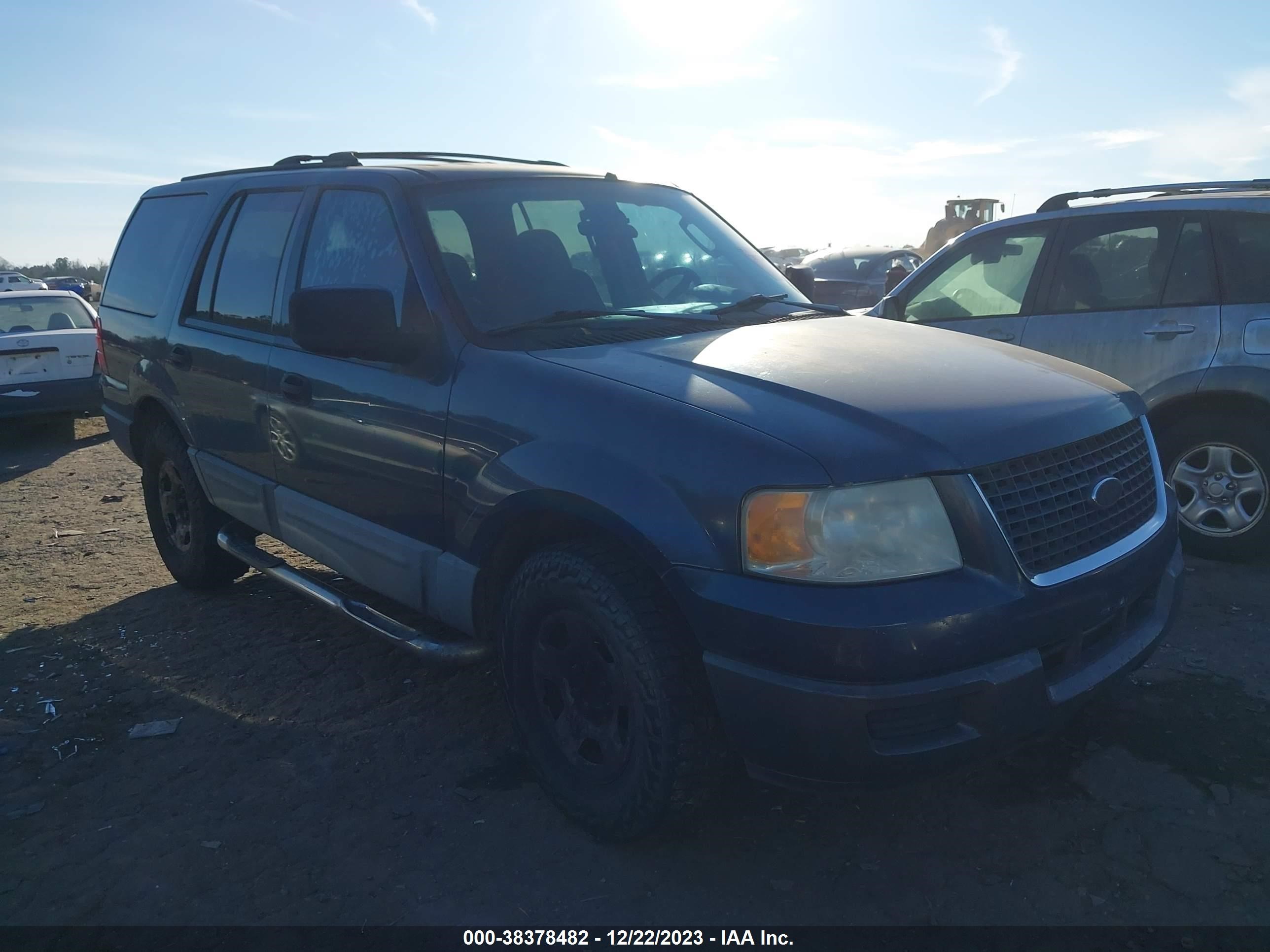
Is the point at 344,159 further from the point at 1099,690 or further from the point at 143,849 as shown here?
the point at 1099,690

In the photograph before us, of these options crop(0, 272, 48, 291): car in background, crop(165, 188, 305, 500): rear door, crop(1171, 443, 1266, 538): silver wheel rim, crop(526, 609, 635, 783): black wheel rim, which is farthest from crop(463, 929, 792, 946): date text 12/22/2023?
crop(0, 272, 48, 291): car in background

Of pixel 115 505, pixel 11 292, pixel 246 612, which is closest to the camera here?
pixel 246 612

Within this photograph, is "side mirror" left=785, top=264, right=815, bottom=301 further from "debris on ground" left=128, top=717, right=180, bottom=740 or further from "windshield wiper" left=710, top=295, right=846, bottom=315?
"debris on ground" left=128, top=717, right=180, bottom=740

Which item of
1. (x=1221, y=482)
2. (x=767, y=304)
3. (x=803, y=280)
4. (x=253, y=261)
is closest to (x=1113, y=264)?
(x=1221, y=482)

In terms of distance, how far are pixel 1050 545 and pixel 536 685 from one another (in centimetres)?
148

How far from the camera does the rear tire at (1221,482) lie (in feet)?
15.4

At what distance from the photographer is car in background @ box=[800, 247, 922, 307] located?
14102 millimetres

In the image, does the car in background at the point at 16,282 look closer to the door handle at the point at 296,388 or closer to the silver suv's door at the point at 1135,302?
the door handle at the point at 296,388

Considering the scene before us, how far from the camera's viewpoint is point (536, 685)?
9.58ft

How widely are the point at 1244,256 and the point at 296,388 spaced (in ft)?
14.4

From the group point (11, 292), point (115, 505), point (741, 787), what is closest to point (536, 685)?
point (741, 787)

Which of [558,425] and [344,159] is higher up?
[344,159]

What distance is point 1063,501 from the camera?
2539 millimetres

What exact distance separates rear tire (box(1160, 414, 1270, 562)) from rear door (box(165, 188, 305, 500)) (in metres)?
4.27
